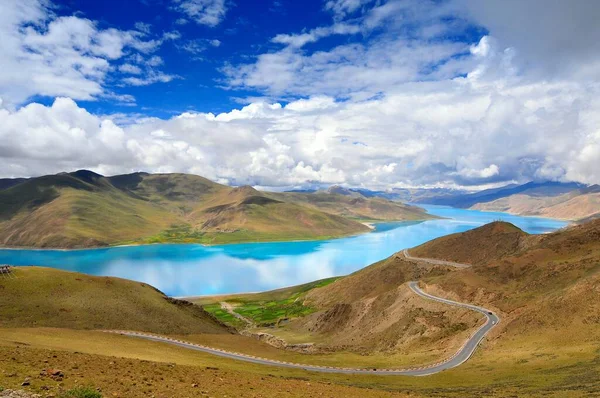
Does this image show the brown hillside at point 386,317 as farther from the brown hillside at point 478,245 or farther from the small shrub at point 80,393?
the small shrub at point 80,393

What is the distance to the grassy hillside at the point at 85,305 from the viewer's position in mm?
57969

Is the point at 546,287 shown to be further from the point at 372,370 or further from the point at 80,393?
the point at 80,393

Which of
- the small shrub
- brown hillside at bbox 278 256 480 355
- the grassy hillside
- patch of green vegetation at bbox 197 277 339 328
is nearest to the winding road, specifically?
brown hillside at bbox 278 256 480 355

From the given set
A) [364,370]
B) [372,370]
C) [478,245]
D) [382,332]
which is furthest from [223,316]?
Answer: [478,245]

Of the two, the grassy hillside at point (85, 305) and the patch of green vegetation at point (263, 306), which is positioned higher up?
the grassy hillside at point (85, 305)

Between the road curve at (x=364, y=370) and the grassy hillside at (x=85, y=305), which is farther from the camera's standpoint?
the grassy hillside at (x=85, y=305)

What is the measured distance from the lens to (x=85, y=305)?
64.2 m

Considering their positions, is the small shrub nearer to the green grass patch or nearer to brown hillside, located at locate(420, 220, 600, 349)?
brown hillside, located at locate(420, 220, 600, 349)

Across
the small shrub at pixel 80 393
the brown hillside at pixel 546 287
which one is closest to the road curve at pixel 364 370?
the brown hillside at pixel 546 287

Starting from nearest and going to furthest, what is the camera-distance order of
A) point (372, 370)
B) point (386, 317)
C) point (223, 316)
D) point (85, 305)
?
point (372, 370), point (85, 305), point (386, 317), point (223, 316)

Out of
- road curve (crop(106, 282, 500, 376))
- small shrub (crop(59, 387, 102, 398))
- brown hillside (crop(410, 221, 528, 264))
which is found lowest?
road curve (crop(106, 282, 500, 376))

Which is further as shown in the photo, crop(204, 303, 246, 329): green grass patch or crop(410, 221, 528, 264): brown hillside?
crop(410, 221, 528, 264): brown hillside

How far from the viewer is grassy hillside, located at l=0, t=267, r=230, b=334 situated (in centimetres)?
5797

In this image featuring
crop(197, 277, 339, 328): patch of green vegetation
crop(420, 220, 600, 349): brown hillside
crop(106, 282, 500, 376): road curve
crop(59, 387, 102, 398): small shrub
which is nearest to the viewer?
crop(59, 387, 102, 398): small shrub
